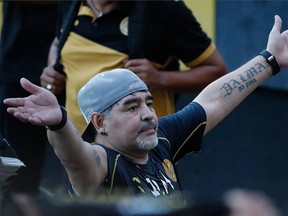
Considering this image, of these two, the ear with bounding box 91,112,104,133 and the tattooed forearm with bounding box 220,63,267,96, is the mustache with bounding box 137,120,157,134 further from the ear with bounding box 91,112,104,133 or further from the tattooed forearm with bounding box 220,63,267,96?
the tattooed forearm with bounding box 220,63,267,96

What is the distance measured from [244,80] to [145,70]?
577mm

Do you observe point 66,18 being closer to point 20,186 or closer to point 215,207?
point 20,186

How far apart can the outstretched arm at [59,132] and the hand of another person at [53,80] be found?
4.87 feet

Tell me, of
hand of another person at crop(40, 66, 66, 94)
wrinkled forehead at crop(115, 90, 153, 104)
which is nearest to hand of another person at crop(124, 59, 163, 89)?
hand of another person at crop(40, 66, 66, 94)

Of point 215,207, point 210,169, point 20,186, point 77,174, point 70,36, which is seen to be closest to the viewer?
point 215,207

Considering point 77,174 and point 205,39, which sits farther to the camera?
point 205,39

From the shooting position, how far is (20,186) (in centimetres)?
322

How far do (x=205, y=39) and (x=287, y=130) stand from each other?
168cm

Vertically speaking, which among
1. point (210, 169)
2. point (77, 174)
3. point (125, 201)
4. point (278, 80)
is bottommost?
point (210, 169)

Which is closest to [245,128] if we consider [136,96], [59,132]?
[136,96]

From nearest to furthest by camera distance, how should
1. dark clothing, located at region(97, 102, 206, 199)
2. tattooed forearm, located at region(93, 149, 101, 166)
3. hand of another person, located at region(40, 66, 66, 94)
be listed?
tattooed forearm, located at region(93, 149, 101, 166) < dark clothing, located at region(97, 102, 206, 199) < hand of another person, located at region(40, 66, 66, 94)

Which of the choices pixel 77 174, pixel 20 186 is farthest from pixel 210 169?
pixel 20 186

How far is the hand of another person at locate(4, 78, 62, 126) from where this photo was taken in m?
3.74

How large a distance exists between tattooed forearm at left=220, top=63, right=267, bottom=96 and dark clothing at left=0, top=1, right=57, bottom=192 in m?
1.52
